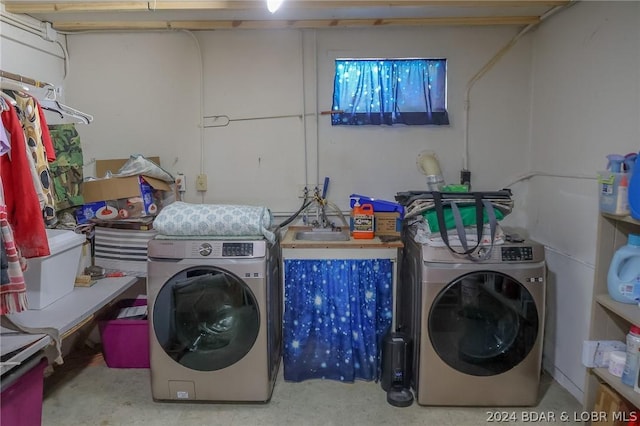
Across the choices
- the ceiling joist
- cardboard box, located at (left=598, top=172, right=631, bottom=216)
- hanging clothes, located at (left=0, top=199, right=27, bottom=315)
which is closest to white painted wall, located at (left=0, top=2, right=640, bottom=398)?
the ceiling joist

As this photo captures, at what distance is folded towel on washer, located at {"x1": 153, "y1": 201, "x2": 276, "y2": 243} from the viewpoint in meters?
2.39

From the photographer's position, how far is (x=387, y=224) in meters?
2.76

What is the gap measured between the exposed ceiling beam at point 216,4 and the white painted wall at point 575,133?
319 millimetres

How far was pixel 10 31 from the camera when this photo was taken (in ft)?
8.40

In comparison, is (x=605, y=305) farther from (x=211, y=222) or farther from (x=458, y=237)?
(x=211, y=222)

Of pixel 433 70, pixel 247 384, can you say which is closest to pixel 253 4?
pixel 433 70

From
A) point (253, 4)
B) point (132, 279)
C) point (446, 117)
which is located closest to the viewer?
point (253, 4)

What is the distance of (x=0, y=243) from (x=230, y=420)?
4.57 ft

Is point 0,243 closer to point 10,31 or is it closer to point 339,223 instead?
point 10,31

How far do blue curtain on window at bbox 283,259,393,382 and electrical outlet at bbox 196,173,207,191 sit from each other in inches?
39.7

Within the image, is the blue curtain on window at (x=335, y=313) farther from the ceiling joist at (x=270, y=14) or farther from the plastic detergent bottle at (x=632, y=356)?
the ceiling joist at (x=270, y=14)

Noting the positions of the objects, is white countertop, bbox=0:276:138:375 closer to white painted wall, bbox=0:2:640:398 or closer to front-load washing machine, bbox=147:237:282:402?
front-load washing machine, bbox=147:237:282:402

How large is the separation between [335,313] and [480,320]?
0.82 m

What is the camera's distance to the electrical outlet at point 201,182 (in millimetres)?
3154
